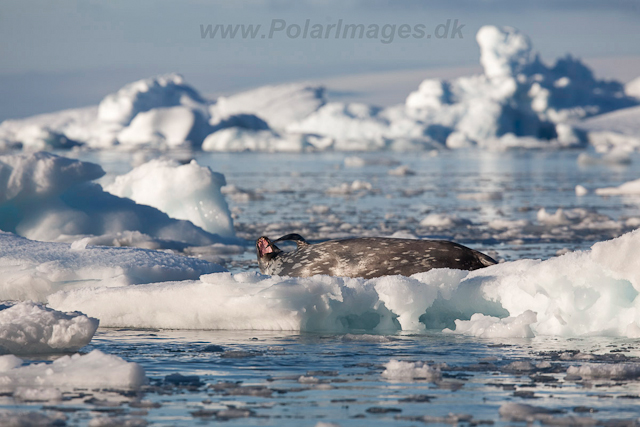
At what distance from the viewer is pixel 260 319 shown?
470 centimetres

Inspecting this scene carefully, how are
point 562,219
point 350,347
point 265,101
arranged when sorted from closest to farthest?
point 350,347 → point 562,219 → point 265,101

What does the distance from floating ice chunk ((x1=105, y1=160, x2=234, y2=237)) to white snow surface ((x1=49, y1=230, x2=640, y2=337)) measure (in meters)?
5.25

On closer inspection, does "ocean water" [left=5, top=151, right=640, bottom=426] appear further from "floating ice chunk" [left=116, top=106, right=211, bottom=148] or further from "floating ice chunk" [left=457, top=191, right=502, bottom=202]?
"floating ice chunk" [left=116, top=106, right=211, bottom=148]

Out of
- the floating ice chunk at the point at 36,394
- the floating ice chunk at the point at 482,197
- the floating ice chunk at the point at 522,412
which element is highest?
the floating ice chunk at the point at 482,197

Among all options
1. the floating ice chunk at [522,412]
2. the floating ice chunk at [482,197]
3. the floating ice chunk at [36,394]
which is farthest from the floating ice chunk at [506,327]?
the floating ice chunk at [482,197]

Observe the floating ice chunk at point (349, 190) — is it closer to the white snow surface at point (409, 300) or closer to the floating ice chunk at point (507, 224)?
the floating ice chunk at point (507, 224)

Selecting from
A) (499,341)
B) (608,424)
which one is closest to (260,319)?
(499,341)

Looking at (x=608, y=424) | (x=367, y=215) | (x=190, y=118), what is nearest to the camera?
(x=608, y=424)

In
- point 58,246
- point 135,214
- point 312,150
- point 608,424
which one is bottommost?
point 608,424

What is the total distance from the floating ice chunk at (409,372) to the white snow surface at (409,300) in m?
1.05

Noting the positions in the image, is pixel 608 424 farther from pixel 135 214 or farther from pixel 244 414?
pixel 135 214

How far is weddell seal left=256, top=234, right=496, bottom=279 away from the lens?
5.96 meters

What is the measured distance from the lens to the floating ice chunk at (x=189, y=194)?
409 inches

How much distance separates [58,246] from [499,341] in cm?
378
